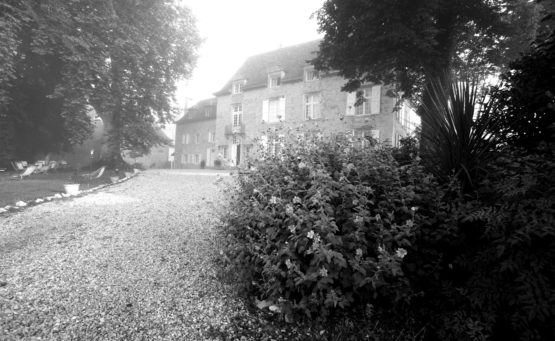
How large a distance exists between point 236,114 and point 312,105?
855 cm

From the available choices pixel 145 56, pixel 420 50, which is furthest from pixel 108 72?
pixel 420 50

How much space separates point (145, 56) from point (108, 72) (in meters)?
2.33

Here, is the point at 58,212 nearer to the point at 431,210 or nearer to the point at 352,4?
the point at 431,210

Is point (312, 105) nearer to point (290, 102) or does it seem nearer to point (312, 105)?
point (312, 105)

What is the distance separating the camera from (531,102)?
289 centimetres

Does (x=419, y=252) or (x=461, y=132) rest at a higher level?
(x=461, y=132)

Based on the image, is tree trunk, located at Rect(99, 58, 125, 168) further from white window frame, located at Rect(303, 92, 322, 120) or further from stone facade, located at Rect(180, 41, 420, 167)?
white window frame, located at Rect(303, 92, 322, 120)

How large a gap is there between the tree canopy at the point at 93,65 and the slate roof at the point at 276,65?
7.11 metres

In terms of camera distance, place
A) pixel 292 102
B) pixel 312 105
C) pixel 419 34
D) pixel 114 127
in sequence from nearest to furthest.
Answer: pixel 419 34
pixel 114 127
pixel 312 105
pixel 292 102

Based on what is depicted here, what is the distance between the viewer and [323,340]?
274 centimetres

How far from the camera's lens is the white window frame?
78.3ft

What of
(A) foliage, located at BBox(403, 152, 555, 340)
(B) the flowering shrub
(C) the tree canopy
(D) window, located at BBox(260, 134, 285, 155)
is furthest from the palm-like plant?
(C) the tree canopy

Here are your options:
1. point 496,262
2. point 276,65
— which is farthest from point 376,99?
point 496,262

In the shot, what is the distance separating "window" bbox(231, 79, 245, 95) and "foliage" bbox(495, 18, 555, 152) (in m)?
27.4
